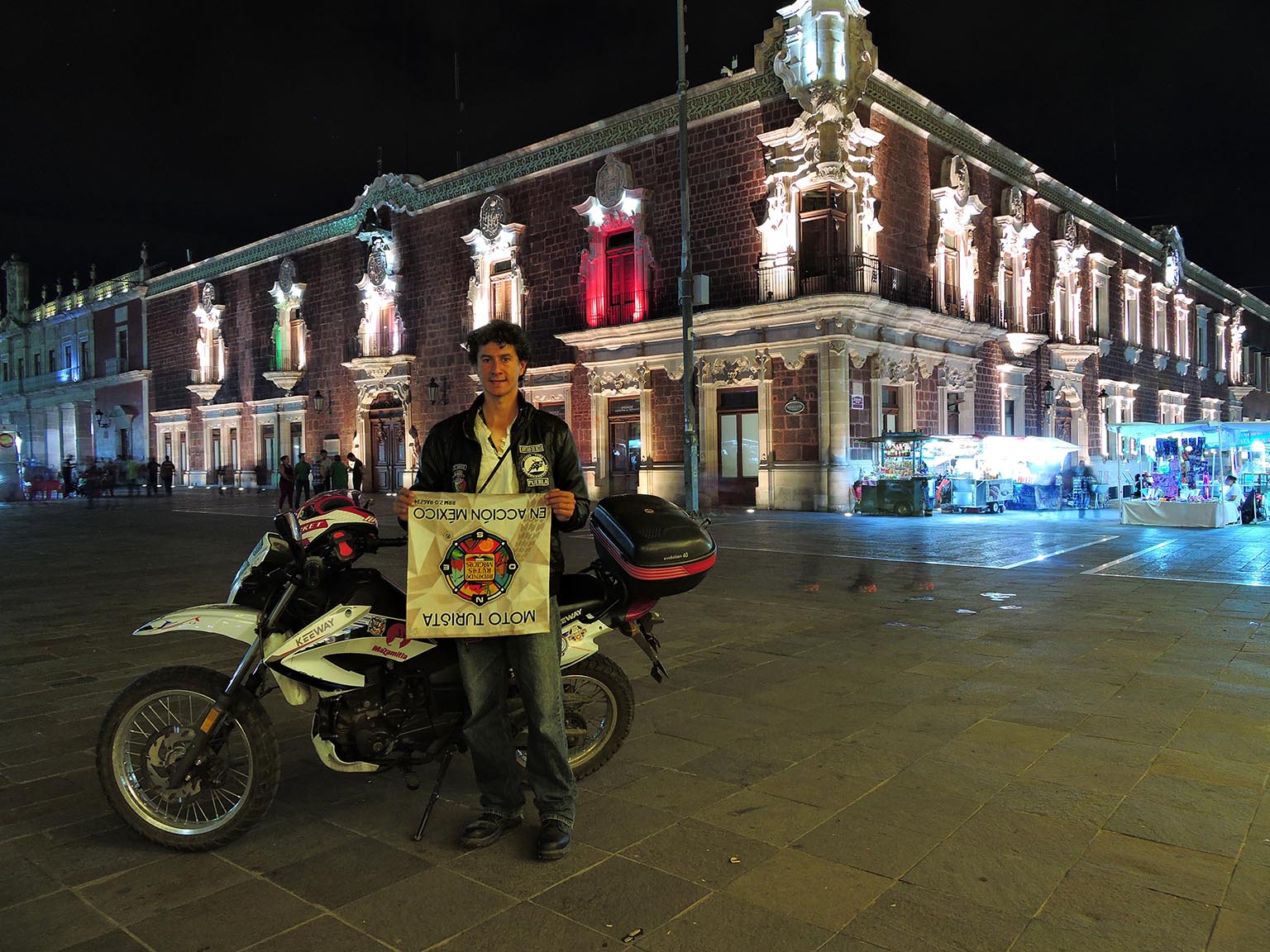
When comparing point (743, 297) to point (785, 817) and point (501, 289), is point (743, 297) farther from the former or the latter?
point (785, 817)

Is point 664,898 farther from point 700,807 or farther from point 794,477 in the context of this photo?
point 794,477

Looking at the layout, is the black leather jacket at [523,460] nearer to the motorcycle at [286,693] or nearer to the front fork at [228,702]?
the motorcycle at [286,693]

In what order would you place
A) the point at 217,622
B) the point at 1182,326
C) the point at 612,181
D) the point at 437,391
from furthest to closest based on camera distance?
the point at 1182,326 < the point at 437,391 < the point at 612,181 < the point at 217,622

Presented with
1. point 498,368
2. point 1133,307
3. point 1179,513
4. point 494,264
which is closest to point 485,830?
point 498,368

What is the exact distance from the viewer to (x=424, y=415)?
31109 millimetres

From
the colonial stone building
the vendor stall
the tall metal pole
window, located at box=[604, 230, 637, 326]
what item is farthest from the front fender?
window, located at box=[604, 230, 637, 326]

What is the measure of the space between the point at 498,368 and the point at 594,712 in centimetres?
168

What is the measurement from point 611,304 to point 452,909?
77.3 ft

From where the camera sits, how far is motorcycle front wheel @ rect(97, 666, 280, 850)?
318 cm

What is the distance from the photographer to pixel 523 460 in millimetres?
3230

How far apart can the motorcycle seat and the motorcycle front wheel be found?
1.19 meters

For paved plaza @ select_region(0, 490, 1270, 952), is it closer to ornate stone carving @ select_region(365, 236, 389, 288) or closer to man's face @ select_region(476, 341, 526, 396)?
man's face @ select_region(476, 341, 526, 396)

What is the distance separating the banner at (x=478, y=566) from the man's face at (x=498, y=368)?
0.43m

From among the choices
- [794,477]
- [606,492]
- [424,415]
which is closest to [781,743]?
[794,477]
